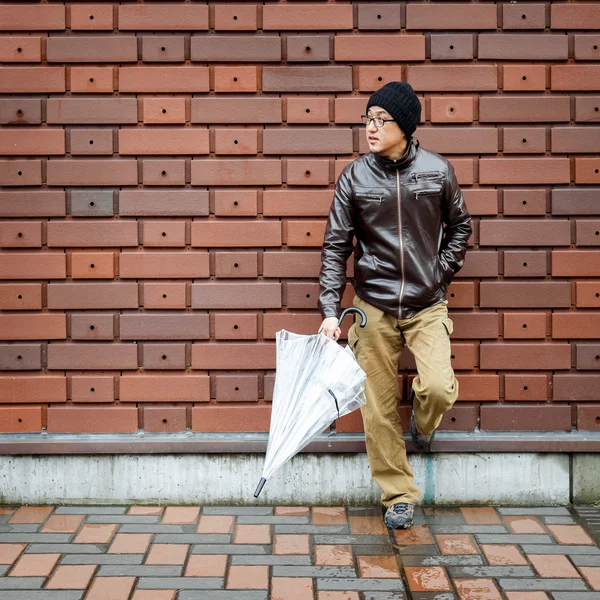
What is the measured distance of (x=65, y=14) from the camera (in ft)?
16.0

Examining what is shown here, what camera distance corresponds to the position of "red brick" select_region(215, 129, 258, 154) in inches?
193

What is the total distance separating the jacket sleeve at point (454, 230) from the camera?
14.9 feet

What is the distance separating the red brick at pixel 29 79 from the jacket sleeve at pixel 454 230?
223 centimetres

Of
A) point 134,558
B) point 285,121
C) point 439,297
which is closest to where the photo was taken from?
point 134,558

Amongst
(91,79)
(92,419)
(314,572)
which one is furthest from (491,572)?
(91,79)

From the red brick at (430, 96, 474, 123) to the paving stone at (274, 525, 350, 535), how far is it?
228cm

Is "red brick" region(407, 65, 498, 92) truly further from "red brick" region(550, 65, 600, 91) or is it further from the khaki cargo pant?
the khaki cargo pant

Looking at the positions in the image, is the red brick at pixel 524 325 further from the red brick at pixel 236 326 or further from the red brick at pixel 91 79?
the red brick at pixel 91 79

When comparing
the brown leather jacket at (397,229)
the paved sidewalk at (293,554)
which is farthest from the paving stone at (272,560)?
the brown leather jacket at (397,229)

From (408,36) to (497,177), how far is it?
0.93 m

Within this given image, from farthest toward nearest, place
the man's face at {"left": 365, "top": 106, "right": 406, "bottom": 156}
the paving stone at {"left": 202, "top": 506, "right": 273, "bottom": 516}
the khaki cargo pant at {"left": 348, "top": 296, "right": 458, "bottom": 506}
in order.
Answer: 1. the paving stone at {"left": 202, "top": 506, "right": 273, "bottom": 516}
2. the khaki cargo pant at {"left": 348, "top": 296, "right": 458, "bottom": 506}
3. the man's face at {"left": 365, "top": 106, "right": 406, "bottom": 156}

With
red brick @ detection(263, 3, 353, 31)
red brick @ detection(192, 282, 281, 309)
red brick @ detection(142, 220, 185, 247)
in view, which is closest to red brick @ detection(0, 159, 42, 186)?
red brick @ detection(142, 220, 185, 247)

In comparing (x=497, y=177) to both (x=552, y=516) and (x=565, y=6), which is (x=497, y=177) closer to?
(x=565, y=6)

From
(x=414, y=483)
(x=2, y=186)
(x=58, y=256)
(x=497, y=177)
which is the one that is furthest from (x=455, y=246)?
(x=2, y=186)
